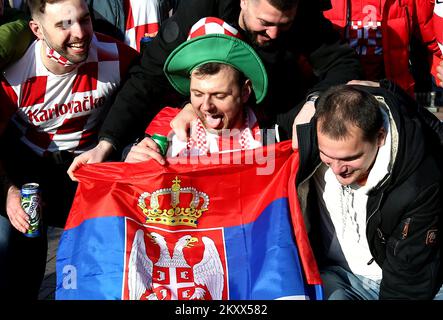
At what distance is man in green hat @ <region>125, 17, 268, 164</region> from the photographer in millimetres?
3408

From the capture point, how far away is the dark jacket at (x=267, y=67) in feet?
12.0

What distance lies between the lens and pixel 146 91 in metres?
3.76

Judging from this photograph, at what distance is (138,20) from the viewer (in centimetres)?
527

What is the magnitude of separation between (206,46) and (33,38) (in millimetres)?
1068

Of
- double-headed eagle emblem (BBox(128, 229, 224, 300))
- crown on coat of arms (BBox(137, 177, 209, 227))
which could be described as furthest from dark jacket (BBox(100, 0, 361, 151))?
double-headed eagle emblem (BBox(128, 229, 224, 300))

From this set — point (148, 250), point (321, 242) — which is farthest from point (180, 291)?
point (321, 242)

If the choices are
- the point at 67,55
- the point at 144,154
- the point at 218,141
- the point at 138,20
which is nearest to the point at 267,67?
the point at 218,141

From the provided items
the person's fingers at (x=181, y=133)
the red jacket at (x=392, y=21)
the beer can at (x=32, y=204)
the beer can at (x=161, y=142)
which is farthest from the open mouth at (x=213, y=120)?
the red jacket at (x=392, y=21)

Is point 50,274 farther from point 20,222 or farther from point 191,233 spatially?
point 191,233

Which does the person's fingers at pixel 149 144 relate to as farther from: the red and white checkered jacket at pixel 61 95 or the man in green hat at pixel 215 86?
the red and white checkered jacket at pixel 61 95

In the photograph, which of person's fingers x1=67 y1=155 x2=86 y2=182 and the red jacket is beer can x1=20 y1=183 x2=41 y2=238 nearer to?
person's fingers x1=67 y1=155 x2=86 y2=182

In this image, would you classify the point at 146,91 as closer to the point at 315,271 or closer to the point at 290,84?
the point at 290,84

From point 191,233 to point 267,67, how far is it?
0.92 m

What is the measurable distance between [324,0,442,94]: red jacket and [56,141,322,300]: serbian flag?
1388 millimetres
